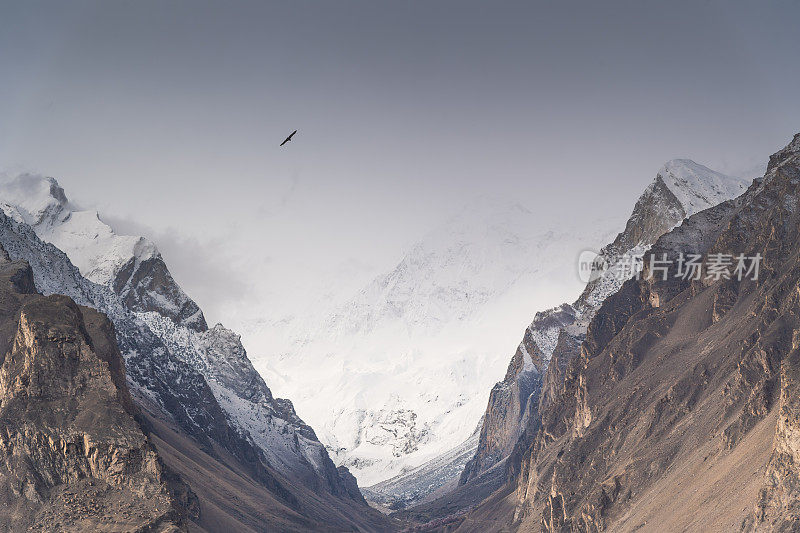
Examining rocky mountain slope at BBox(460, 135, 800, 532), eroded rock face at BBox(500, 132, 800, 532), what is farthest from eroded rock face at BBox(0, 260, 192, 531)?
rocky mountain slope at BBox(460, 135, 800, 532)

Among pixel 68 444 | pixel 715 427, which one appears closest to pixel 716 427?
pixel 715 427

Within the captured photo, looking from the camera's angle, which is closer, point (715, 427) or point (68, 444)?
point (68, 444)

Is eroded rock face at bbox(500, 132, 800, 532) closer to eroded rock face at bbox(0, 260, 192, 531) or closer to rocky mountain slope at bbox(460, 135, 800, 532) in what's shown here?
rocky mountain slope at bbox(460, 135, 800, 532)

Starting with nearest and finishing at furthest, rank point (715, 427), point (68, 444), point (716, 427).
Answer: point (68, 444)
point (716, 427)
point (715, 427)

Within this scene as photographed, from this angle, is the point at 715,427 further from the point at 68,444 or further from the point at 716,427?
the point at 68,444

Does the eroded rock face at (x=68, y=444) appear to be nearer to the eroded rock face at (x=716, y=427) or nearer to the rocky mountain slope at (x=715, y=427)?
the eroded rock face at (x=716, y=427)

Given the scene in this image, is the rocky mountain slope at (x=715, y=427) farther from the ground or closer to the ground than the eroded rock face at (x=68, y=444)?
closer to the ground

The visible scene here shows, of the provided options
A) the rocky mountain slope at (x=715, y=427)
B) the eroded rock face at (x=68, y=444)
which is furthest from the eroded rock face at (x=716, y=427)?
the eroded rock face at (x=68, y=444)

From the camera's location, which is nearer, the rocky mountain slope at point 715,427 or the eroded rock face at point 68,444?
the eroded rock face at point 68,444

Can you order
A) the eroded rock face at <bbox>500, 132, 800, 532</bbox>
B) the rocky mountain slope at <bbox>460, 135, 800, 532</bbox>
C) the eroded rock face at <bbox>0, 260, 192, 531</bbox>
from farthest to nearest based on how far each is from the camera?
the rocky mountain slope at <bbox>460, 135, 800, 532</bbox>
the eroded rock face at <bbox>500, 132, 800, 532</bbox>
the eroded rock face at <bbox>0, 260, 192, 531</bbox>
